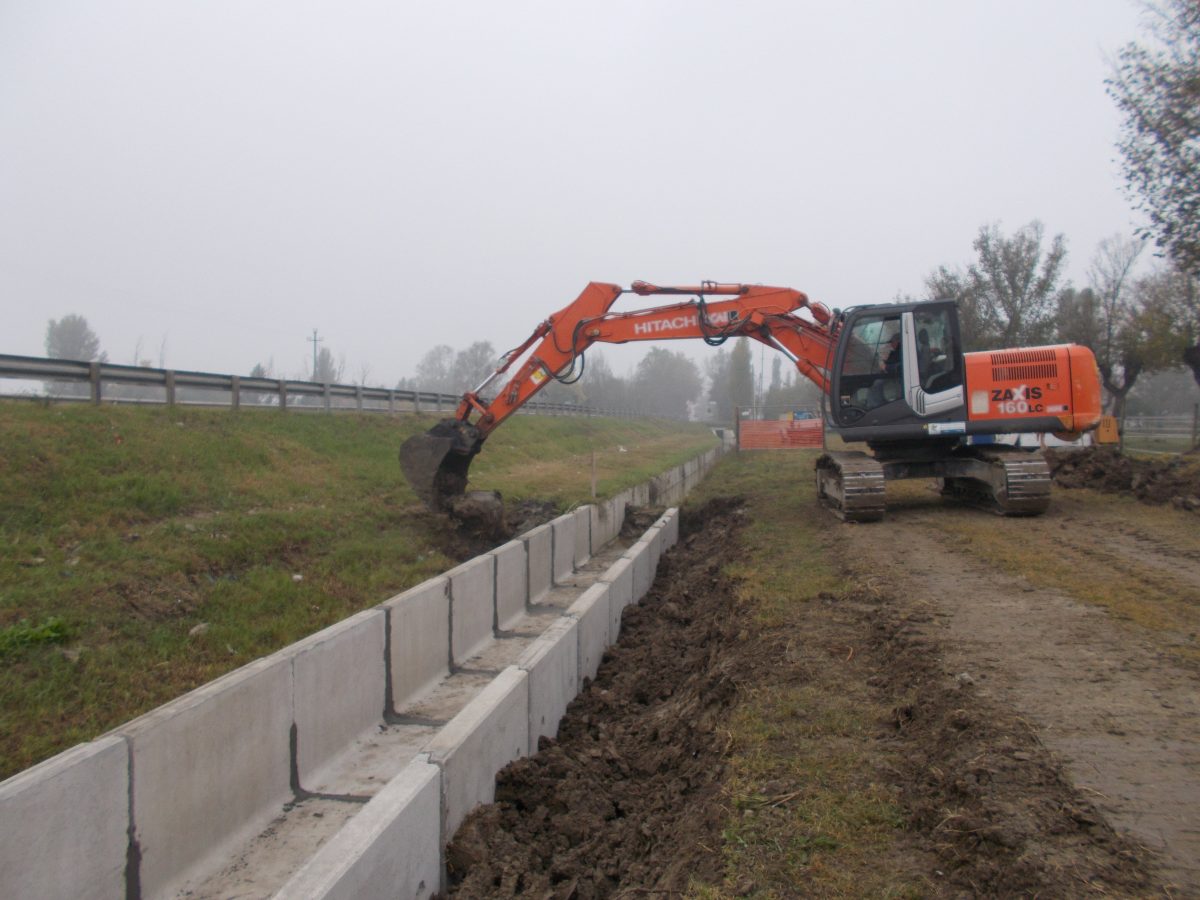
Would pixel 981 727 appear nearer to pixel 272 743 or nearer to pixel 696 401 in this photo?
pixel 272 743

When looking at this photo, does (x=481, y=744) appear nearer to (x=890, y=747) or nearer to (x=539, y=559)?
(x=890, y=747)

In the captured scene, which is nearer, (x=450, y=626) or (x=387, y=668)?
(x=387, y=668)

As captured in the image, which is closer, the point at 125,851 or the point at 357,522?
the point at 125,851

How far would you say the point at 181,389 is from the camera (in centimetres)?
1470

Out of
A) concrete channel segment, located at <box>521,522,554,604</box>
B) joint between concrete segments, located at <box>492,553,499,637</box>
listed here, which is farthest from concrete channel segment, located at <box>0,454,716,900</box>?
concrete channel segment, located at <box>521,522,554,604</box>

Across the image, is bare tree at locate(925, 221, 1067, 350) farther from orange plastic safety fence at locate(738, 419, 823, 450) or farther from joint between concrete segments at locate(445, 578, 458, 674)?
joint between concrete segments at locate(445, 578, 458, 674)

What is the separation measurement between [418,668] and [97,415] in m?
7.80

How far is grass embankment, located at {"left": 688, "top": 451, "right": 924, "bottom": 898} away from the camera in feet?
9.87

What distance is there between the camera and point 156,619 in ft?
23.5

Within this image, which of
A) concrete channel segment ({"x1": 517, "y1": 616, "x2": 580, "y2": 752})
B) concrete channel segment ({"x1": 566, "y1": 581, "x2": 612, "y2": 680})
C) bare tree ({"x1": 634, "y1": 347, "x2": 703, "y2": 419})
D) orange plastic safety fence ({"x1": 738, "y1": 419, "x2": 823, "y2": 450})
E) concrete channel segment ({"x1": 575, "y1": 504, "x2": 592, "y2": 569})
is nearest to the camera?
concrete channel segment ({"x1": 517, "y1": 616, "x2": 580, "y2": 752})

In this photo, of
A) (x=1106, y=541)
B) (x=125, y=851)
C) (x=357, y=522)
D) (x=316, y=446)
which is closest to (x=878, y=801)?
(x=125, y=851)

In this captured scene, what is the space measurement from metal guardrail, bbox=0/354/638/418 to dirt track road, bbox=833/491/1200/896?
11.5m

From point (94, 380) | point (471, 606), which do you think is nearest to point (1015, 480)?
point (471, 606)

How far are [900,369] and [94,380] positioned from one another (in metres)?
12.2
